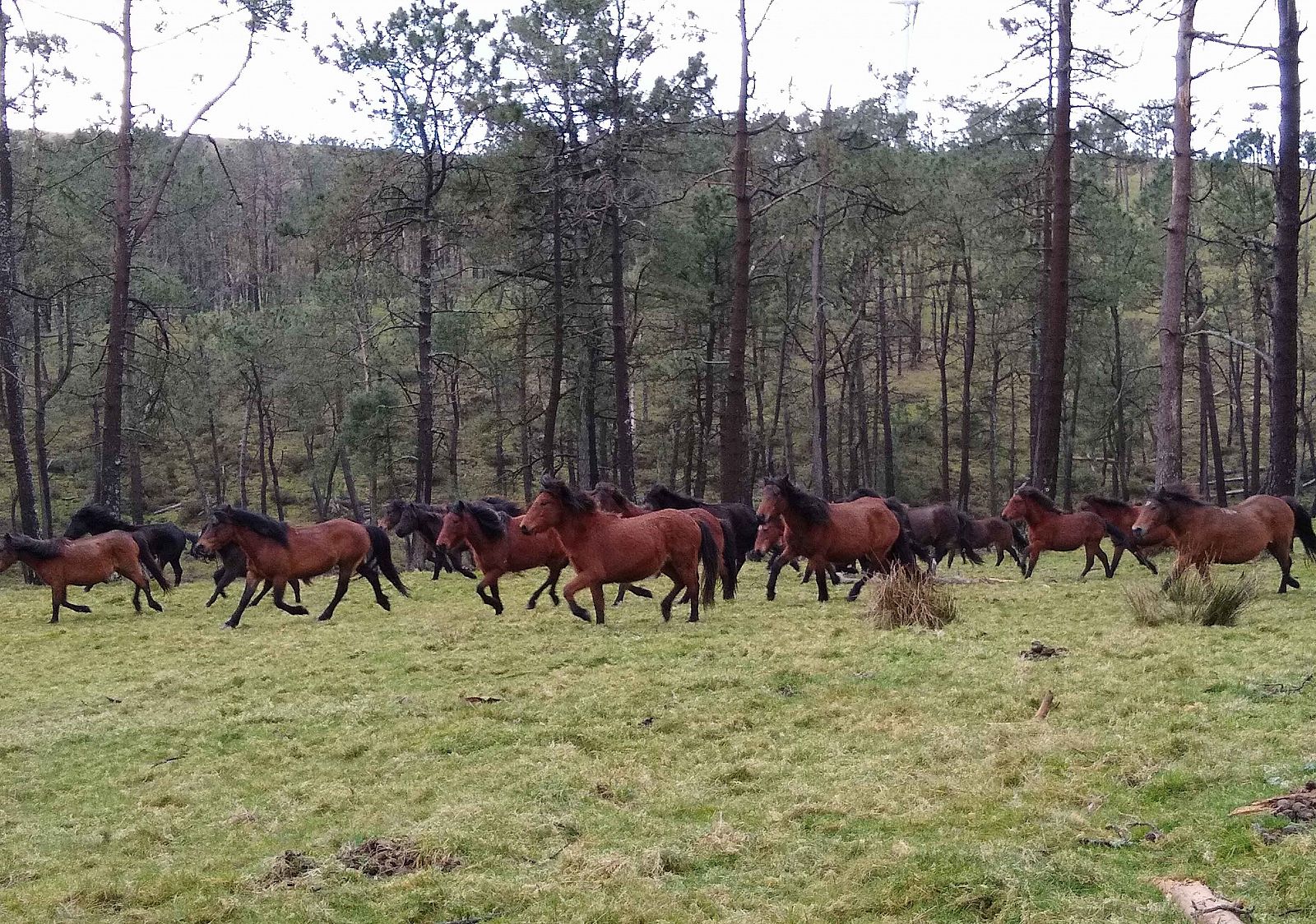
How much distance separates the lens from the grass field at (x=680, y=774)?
4.86 metres

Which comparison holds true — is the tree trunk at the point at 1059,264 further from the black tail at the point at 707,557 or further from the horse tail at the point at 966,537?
the black tail at the point at 707,557

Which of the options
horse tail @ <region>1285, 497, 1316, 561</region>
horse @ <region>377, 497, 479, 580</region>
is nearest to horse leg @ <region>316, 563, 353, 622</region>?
horse @ <region>377, 497, 479, 580</region>

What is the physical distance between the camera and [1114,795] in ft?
18.3

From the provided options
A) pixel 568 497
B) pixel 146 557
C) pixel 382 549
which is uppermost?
pixel 568 497

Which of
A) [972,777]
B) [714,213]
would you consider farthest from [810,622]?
[714,213]

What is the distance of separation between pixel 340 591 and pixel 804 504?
254 inches

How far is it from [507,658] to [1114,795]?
641 centimetres

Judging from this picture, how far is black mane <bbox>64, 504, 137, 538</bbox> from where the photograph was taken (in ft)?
59.1

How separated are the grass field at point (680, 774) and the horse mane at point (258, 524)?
10.2 feet

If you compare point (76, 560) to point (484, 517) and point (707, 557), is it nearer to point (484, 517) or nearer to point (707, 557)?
point (484, 517)

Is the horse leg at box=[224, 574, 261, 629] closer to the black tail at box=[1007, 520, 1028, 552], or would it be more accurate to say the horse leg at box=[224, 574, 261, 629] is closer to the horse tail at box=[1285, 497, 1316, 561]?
the horse tail at box=[1285, 497, 1316, 561]

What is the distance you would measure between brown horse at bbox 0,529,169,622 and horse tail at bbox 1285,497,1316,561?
611 inches

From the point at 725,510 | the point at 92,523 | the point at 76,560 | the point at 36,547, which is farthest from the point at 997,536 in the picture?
the point at 36,547

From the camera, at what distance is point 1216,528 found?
12469 mm
